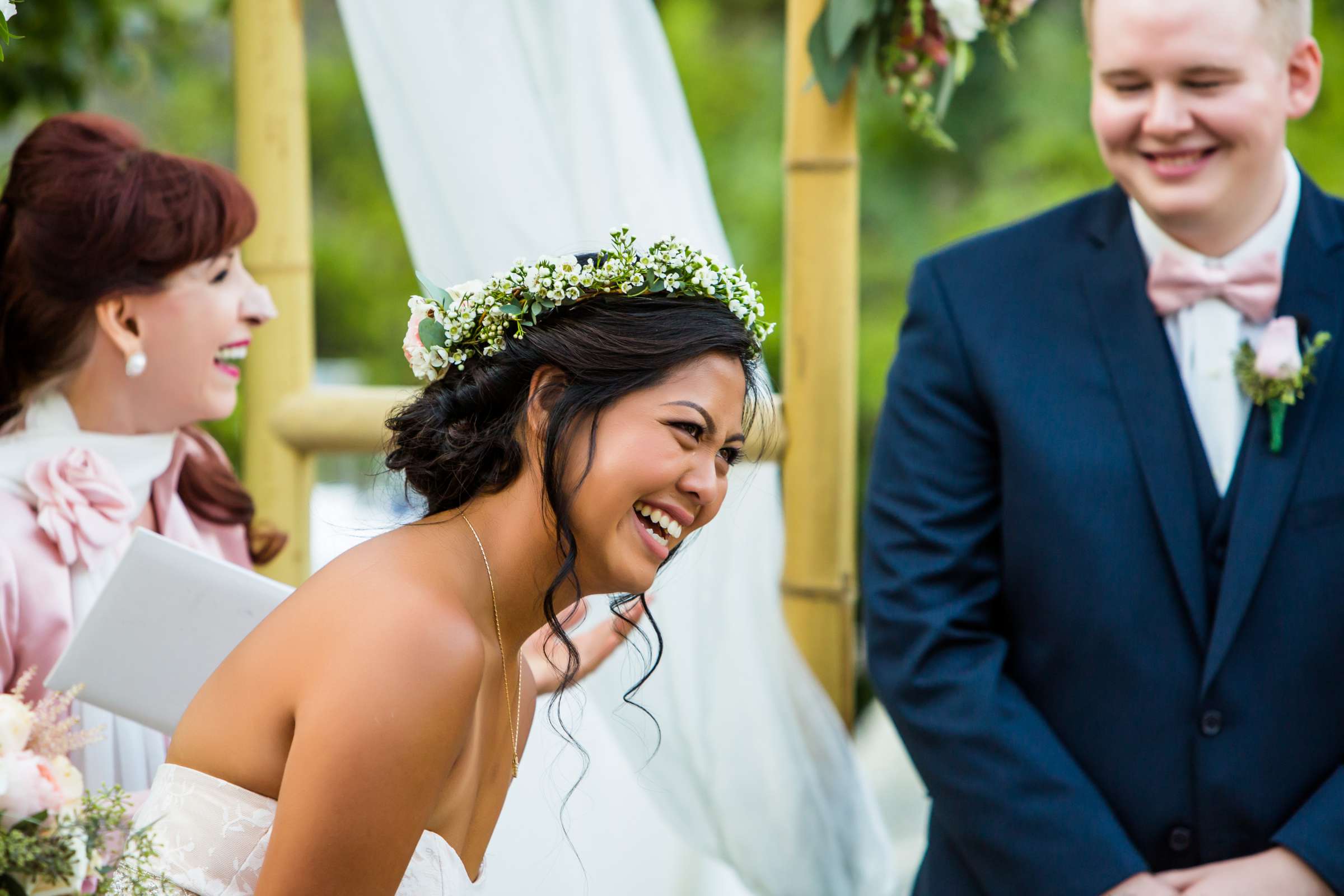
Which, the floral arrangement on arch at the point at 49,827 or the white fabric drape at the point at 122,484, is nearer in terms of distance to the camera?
the floral arrangement on arch at the point at 49,827

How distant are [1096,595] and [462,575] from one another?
98 centimetres

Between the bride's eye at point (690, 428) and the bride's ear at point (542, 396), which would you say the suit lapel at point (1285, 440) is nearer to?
the bride's eye at point (690, 428)

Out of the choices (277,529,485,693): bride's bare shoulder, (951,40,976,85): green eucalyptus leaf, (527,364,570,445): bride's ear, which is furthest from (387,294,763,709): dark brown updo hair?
(951,40,976,85): green eucalyptus leaf

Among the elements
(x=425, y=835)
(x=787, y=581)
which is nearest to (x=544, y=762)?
(x=787, y=581)

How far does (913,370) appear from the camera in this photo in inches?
83.6

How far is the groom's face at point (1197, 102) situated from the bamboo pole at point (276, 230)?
1.62 metres

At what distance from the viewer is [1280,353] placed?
1948mm

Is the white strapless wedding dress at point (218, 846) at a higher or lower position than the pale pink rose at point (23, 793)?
lower

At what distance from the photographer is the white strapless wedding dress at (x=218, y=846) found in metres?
1.46

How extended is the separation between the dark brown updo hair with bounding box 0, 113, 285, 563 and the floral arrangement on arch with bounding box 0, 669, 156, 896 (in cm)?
77

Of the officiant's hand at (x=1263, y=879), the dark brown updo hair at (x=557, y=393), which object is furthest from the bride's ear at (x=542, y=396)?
the officiant's hand at (x=1263, y=879)

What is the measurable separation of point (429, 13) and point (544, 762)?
4.60 feet

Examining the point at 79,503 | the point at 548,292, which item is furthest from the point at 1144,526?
the point at 79,503

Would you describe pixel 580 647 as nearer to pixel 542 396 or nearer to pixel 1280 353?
pixel 542 396
